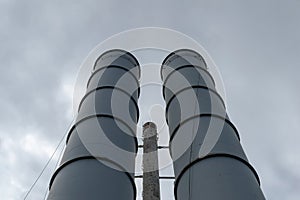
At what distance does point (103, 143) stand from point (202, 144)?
119 centimetres

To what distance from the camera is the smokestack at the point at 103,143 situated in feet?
12.2

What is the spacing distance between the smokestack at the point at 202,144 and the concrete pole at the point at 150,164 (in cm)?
154

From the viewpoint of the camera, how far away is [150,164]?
7.00 metres

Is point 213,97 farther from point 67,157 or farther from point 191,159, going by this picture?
point 67,157

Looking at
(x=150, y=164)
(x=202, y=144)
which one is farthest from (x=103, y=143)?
(x=150, y=164)

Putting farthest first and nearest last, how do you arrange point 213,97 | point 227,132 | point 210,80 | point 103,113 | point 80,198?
1. point 210,80
2. point 213,97
3. point 103,113
4. point 227,132
5. point 80,198

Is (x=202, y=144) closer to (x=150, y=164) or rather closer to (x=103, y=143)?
(x=103, y=143)

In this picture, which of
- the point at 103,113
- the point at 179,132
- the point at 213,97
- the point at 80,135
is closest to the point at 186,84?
the point at 213,97

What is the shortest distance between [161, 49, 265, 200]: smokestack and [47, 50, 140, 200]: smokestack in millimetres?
596

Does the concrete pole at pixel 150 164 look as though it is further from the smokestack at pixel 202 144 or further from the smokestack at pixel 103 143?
the smokestack at pixel 202 144

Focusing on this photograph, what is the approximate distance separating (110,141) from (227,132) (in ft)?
4.90

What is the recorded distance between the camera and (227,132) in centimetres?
463

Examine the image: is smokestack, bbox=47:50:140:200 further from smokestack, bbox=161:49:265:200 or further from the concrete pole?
the concrete pole

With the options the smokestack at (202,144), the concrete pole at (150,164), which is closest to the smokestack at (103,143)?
the smokestack at (202,144)
